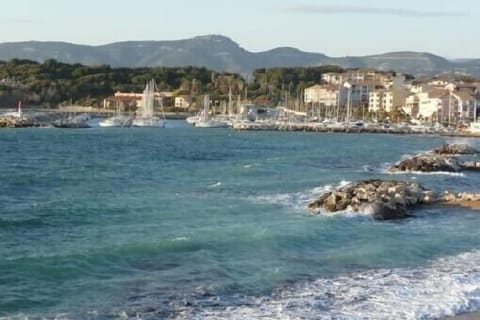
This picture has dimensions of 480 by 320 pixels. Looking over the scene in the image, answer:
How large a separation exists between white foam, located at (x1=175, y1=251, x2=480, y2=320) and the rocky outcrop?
813 cm

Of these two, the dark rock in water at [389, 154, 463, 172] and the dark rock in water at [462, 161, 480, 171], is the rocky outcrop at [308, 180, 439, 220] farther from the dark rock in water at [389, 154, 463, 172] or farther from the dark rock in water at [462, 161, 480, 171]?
the dark rock in water at [462, 161, 480, 171]

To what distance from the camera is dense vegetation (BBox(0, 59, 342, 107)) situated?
15512cm

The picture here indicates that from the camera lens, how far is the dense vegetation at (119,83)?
155m

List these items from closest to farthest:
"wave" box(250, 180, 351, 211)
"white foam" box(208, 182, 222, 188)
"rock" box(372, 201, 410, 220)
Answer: "rock" box(372, 201, 410, 220)
"wave" box(250, 180, 351, 211)
"white foam" box(208, 182, 222, 188)

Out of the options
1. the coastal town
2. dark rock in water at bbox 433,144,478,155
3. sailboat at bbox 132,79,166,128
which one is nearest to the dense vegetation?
the coastal town

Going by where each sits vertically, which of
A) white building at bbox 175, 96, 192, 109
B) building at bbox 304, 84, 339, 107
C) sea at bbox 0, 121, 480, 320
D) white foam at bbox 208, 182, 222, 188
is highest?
building at bbox 304, 84, 339, 107

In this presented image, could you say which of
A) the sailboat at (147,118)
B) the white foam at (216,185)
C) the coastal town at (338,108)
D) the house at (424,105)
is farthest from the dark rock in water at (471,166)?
the house at (424,105)

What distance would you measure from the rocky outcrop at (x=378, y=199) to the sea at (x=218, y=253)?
0.65 meters

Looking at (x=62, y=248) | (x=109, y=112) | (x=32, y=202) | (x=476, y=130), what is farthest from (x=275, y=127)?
(x=62, y=248)

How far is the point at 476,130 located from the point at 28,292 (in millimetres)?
92124

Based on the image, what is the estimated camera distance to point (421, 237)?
69.6ft

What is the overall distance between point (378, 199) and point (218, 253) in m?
9.19

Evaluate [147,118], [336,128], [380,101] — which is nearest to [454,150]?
[336,128]

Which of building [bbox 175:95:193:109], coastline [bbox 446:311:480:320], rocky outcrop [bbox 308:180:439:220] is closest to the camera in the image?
coastline [bbox 446:311:480:320]
